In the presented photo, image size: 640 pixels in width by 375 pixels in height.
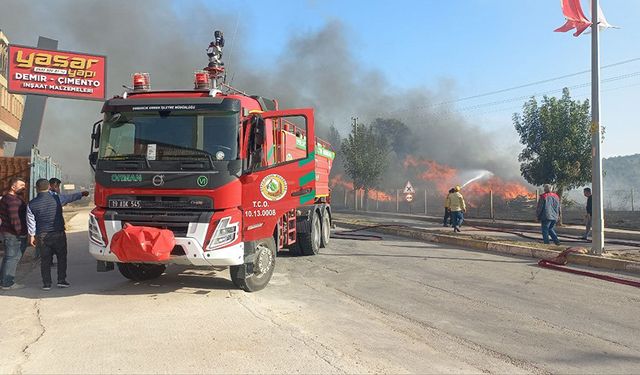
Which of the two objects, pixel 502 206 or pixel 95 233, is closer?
pixel 95 233

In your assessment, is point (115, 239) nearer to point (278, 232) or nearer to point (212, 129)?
point (212, 129)

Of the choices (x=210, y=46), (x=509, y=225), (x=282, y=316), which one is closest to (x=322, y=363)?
(x=282, y=316)

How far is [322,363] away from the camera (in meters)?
3.71

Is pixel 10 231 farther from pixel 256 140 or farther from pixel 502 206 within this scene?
pixel 502 206

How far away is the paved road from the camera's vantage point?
3.77 m

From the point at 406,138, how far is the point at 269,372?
58.8m

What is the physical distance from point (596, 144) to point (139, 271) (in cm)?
953

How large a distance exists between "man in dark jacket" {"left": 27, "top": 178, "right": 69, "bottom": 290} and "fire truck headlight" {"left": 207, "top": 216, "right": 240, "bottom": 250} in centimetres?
275

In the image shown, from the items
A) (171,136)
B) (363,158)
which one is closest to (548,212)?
(171,136)

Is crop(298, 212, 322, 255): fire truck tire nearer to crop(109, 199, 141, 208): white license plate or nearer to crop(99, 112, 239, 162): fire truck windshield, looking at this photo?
crop(99, 112, 239, 162): fire truck windshield

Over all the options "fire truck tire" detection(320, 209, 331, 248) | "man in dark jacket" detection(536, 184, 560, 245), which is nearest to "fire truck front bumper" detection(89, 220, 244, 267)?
"fire truck tire" detection(320, 209, 331, 248)

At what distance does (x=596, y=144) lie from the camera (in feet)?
31.0

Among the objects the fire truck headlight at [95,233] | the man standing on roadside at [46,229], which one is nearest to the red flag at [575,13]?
the fire truck headlight at [95,233]

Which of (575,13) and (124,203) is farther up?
(575,13)
